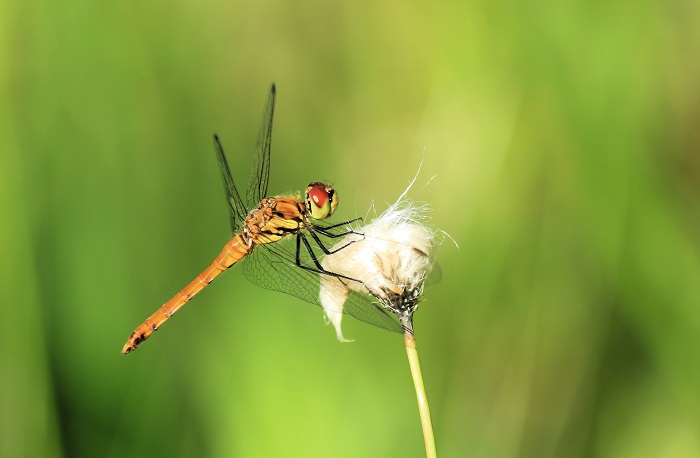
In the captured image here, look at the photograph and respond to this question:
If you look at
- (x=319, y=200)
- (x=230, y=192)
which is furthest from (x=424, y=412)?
(x=230, y=192)

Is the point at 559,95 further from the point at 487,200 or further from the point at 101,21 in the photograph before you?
the point at 101,21

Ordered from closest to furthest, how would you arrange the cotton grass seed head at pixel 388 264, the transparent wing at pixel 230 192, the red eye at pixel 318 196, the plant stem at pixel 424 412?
the plant stem at pixel 424 412 < the cotton grass seed head at pixel 388 264 < the red eye at pixel 318 196 < the transparent wing at pixel 230 192

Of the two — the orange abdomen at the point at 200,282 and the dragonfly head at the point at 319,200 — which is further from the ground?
the dragonfly head at the point at 319,200

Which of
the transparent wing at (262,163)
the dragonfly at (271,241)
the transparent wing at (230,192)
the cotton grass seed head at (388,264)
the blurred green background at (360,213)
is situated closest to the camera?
the cotton grass seed head at (388,264)

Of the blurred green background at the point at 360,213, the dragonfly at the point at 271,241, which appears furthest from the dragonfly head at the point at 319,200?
the blurred green background at the point at 360,213

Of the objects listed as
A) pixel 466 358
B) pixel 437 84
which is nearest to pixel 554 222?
pixel 466 358

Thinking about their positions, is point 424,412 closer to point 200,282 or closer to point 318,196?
point 318,196

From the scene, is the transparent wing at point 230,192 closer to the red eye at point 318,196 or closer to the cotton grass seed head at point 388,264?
the red eye at point 318,196
